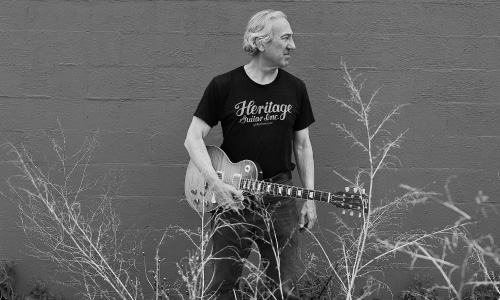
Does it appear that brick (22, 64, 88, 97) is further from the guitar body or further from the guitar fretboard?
the guitar fretboard

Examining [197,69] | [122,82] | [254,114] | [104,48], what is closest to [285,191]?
[254,114]

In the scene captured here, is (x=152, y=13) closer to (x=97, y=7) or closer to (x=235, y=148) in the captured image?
(x=97, y=7)

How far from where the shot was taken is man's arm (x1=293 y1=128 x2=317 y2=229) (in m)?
3.38

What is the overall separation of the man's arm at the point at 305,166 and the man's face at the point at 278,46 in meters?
0.43

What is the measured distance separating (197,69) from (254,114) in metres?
1.03

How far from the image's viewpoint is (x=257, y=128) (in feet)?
10.6

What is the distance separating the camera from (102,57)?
4.09 m

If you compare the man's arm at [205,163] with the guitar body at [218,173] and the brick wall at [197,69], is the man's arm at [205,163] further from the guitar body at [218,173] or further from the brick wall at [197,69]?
the brick wall at [197,69]

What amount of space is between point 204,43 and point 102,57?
65 centimetres

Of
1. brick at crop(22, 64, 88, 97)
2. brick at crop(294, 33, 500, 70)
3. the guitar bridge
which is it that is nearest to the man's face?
the guitar bridge

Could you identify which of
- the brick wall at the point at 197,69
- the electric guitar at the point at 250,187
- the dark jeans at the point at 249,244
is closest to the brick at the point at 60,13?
the brick wall at the point at 197,69

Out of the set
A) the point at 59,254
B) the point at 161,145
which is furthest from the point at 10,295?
the point at 161,145

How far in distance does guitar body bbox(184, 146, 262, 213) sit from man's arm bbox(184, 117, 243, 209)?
0.22 feet

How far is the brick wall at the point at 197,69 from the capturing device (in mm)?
4082
